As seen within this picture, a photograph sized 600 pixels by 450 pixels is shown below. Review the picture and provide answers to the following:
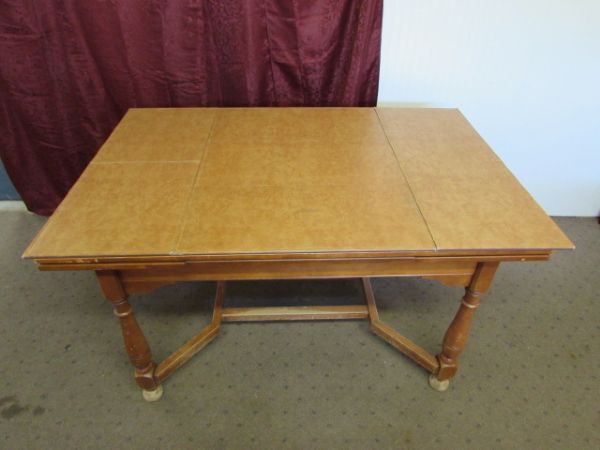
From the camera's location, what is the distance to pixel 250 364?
4.94 feet

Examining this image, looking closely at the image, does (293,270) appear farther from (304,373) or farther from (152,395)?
(152,395)

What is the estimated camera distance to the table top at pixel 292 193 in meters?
0.97

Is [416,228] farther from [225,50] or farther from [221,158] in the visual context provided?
[225,50]

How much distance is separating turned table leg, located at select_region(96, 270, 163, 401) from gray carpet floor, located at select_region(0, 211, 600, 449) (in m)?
0.08

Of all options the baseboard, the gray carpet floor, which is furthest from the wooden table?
the baseboard

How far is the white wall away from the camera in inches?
61.5

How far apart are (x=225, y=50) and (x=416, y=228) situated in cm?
108

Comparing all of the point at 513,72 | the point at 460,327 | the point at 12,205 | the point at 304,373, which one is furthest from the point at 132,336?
the point at 513,72

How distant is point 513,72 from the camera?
1.71m

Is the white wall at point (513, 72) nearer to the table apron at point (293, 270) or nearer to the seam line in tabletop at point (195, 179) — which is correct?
the seam line in tabletop at point (195, 179)

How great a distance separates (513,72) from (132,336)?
73.6 inches

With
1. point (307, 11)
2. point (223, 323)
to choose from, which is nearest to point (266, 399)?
point (223, 323)

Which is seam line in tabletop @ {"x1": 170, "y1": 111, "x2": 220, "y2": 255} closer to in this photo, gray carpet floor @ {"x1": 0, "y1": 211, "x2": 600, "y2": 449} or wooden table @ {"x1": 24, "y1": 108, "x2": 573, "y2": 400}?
wooden table @ {"x1": 24, "y1": 108, "x2": 573, "y2": 400}

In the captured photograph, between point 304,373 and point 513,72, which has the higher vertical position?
point 513,72
